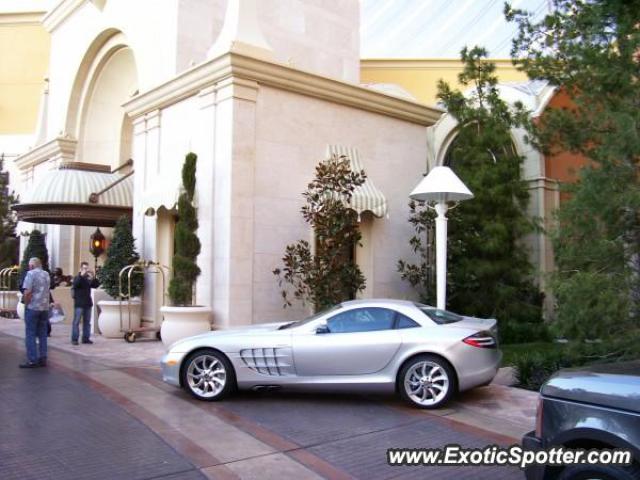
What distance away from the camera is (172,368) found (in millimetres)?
7742

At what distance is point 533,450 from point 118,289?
12.2 m

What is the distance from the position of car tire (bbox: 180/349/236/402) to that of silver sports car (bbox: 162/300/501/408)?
0.01 meters

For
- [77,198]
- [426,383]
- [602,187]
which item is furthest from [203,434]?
[77,198]

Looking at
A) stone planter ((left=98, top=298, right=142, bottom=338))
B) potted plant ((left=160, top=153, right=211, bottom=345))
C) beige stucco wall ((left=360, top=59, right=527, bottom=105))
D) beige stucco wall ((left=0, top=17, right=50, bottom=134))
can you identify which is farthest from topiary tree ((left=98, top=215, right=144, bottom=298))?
beige stucco wall ((left=0, top=17, right=50, bottom=134))

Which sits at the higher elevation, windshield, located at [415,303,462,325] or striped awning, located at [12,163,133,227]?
striped awning, located at [12,163,133,227]

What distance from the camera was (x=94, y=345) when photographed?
1295cm

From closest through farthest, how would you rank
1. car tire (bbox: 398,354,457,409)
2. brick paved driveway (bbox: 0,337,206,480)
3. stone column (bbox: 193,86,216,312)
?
1. brick paved driveway (bbox: 0,337,206,480)
2. car tire (bbox: 398,354,457,409)
3. stone column (bbox: 193,86,216,312)

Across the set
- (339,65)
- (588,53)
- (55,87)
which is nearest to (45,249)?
(55,87)

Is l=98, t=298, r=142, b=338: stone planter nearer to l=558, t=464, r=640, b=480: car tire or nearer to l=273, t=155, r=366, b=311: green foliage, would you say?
l=273, t=155, r=366, b=311: green foliage

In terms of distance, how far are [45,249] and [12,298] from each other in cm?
217

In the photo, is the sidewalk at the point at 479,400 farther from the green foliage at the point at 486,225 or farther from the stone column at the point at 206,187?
the green foliage at the point at 486,225

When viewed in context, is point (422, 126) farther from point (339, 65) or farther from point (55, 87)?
point (55, 87)

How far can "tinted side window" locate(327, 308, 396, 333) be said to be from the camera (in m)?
7.65

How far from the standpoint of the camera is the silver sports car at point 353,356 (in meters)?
7.36
